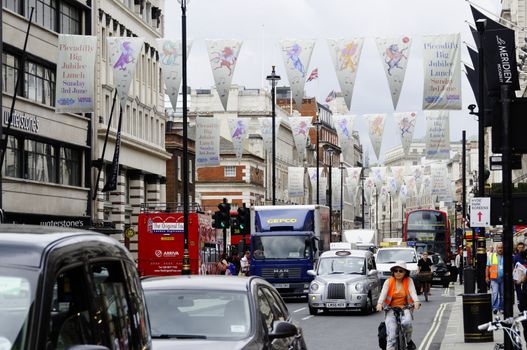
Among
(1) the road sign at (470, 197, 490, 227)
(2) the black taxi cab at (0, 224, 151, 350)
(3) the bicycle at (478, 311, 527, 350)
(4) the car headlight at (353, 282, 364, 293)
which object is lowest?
(4) the car headlight at (353, 282, 364, 293)

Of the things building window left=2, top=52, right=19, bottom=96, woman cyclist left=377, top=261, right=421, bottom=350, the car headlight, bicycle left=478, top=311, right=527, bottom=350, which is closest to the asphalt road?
the car headlight

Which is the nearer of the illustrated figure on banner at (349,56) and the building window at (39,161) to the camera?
the illustrated figure on banner at (349,56)

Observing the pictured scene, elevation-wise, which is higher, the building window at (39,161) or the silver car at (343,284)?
the building window at (39,161)

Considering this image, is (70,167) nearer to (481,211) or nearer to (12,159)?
(12,159)

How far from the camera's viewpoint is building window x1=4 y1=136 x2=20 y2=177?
47.1 m

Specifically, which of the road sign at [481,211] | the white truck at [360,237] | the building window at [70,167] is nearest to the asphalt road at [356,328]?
the road sign at [481,211]

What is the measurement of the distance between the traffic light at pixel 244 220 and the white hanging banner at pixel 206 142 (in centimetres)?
652

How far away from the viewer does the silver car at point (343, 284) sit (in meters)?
34.6

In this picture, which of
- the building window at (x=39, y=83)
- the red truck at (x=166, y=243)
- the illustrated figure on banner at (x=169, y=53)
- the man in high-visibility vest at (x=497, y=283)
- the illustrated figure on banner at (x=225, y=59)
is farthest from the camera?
the building window at (x=39, y=83)

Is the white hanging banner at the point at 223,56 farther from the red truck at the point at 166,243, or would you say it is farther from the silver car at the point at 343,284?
the red truck at the point at 166,243

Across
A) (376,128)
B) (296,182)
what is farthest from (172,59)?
(296,182)

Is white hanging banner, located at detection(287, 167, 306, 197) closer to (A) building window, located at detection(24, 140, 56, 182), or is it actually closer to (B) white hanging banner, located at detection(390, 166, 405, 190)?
(B) white hanging banner, located at detection(390, 166, 405, 190)

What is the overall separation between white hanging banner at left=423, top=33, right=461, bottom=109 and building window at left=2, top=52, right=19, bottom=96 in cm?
1745

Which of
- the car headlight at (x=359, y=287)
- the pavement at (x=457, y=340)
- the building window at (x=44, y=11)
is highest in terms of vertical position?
the building window at (x=44, y=11)
